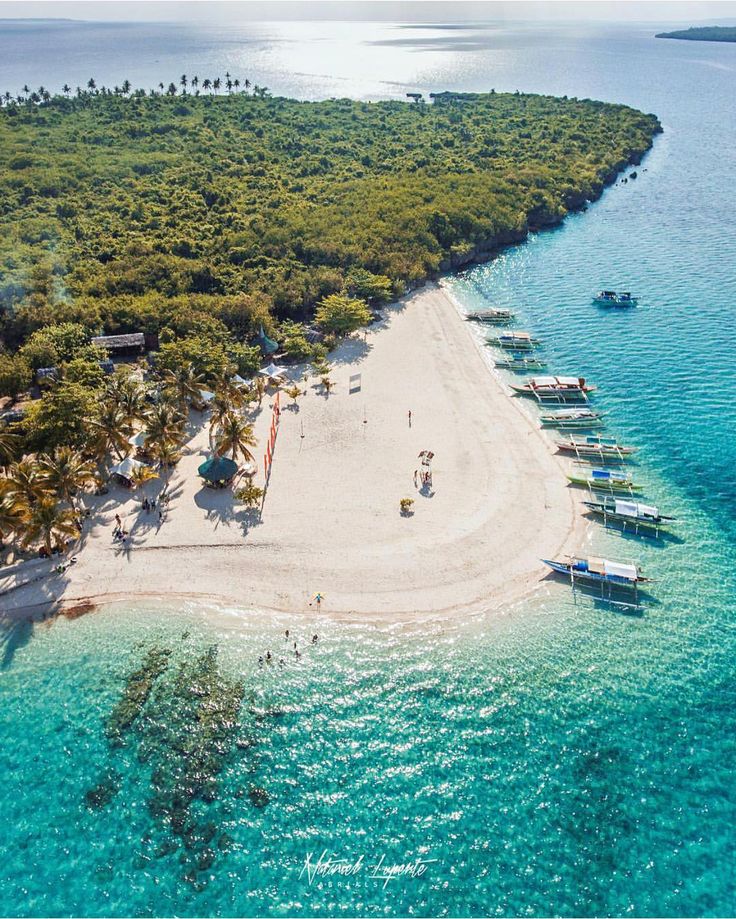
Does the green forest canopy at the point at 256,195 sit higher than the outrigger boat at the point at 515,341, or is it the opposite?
the green forest canopy at the point at 256,195

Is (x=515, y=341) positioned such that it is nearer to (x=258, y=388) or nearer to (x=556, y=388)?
(x=556, y=388)

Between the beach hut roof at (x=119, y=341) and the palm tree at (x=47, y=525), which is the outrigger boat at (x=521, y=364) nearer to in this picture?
the beach hut roof at (x=119, y=341)

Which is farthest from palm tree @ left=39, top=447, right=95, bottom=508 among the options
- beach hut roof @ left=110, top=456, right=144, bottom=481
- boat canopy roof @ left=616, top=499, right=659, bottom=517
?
Answer: boat canopy roof @ left=616, top=499, right=659, bottom=517

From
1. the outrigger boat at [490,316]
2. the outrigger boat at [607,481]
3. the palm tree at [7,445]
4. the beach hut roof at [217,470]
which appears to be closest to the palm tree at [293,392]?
the beach hut roof at [217,470]

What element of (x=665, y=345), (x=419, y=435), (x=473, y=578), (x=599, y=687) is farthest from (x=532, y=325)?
(x=599, y=687)

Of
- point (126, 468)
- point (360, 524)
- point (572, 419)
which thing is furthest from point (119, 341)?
point (572, 419)

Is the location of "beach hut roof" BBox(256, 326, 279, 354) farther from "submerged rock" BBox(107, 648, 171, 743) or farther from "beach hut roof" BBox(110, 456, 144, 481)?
"submerged rock" BBox(107, 648, 171, 743)
